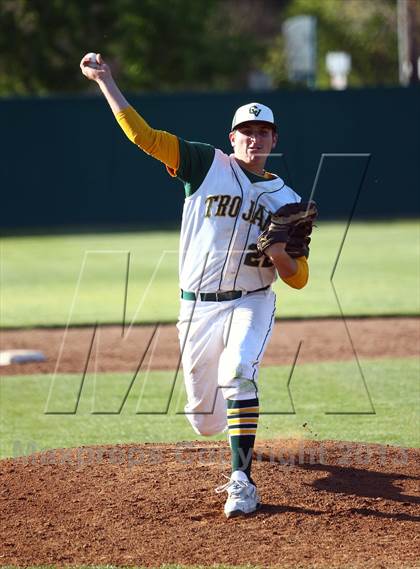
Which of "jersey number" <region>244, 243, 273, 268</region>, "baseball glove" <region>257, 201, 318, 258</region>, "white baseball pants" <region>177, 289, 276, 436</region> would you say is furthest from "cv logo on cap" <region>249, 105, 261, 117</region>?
"white baseball pants" <region>177, 289, 276, 436</region>

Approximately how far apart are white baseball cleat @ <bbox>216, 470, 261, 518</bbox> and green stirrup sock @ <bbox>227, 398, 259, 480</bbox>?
89 millimetres

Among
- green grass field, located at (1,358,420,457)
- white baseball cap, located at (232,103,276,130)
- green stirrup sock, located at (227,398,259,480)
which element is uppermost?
white baseball cap, located at (232,103,276,130)

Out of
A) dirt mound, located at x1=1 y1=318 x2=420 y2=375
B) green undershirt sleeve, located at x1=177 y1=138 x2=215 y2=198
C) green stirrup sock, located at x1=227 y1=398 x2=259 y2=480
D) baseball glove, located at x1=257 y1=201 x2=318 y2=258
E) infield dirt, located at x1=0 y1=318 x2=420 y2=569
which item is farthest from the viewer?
dirt mound, located at x1=1 y1=318 x2=420 y2=375

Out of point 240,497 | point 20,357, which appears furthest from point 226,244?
point 20,357

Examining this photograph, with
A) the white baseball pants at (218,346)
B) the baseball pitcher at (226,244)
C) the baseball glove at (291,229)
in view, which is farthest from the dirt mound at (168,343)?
the baseball glove at (291,229)

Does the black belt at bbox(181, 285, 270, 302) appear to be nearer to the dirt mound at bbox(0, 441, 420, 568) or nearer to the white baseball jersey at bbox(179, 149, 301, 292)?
the white baseball jersey at bbox(179, 149, 301, 292)

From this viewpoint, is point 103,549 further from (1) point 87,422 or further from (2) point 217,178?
(1) point 87,422

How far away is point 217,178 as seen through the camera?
5988 millimetres

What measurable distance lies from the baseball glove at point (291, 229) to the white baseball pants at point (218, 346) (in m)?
0.36

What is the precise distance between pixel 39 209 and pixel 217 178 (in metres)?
18.8

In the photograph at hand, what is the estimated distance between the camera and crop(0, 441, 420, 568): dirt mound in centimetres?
488

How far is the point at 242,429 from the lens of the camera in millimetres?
5527

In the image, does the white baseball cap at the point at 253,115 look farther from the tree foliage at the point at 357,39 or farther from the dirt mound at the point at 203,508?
the tree foliage at the point at 357,39

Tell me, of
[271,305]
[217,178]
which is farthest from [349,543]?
[217,178]
